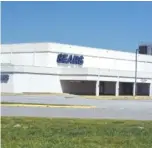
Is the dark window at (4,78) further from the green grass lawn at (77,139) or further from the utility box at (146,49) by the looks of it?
the utility box at (146,49)

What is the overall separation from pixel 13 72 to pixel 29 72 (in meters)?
2.63

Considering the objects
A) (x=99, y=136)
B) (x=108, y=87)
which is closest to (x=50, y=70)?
(x=108, y=87)

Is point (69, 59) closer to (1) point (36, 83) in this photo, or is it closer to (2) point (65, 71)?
(2) point (65, 71)

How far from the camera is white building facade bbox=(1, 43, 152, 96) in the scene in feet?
221

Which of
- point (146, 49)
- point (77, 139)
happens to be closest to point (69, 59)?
point (146, 49)

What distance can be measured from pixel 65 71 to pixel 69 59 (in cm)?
440

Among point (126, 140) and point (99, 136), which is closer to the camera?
point (126, 140)

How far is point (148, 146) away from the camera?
33.6 ft

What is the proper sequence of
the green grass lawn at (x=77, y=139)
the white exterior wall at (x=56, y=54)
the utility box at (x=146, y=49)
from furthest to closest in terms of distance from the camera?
the utility box at (x=146, y=49) → the white exterior wall at (x=56, y=54) → the green grass lawn at (x=77, y=139)

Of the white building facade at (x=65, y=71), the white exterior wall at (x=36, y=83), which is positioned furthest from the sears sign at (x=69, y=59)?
the white exterior wall at (x=36, y=83)

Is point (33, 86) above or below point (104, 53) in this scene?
below

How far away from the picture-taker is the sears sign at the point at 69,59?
245ft

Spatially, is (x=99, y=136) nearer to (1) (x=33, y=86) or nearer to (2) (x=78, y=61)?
(1) (x=33, y=86)

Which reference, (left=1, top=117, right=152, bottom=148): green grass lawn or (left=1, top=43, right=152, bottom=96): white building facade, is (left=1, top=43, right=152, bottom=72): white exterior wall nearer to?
(left=1, top=43, right=152, bottom=96): white building facade
